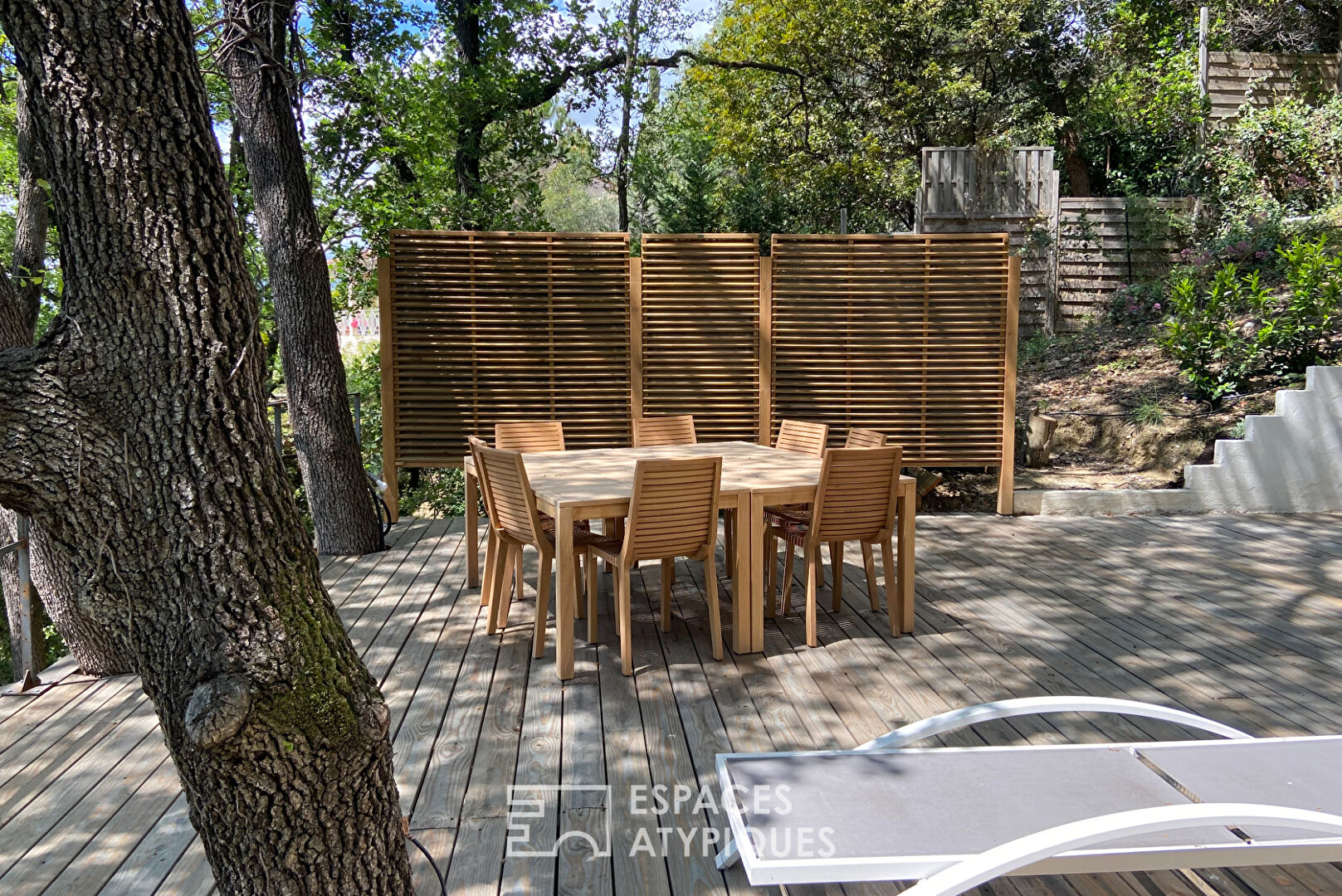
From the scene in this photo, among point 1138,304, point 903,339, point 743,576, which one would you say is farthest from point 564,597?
point 1138,304

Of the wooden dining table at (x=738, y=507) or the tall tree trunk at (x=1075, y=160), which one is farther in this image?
the tall tree trunk at (x=1075, y=160)

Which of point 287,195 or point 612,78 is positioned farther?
point 612,78

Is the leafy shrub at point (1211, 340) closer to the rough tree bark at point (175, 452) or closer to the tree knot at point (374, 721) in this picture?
the tree knot at point (374, 721)

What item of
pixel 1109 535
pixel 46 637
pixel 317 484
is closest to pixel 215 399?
pixel 317 484

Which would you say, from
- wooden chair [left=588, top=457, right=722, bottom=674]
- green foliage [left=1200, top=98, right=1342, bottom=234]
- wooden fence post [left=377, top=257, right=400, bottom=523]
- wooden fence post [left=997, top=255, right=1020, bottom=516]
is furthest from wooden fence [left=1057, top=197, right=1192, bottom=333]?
wooden chair [left=588, top=457, right=722, bottom=674]

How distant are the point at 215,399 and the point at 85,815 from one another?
73.4 inches

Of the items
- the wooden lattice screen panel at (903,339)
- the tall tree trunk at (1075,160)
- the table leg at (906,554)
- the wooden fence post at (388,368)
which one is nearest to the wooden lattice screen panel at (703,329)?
the wooden lattice screen panel at (903,339)

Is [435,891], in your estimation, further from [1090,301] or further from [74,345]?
[1090,301]

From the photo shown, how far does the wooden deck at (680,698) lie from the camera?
2539mm

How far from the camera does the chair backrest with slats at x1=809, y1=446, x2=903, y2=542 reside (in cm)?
437

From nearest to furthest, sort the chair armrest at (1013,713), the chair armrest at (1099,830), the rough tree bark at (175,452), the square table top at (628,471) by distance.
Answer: the rough tree bark at (175,452)
the chair armrest at (1099,830)
the chair armrest at (1013,713)
the square table top at (628,471)

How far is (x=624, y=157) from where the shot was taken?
510 inches

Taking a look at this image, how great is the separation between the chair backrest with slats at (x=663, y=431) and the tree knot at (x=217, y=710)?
14.9ft

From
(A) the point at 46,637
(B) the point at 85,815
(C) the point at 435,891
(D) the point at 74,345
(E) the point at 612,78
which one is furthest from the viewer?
(E) the point at 612,78
